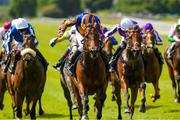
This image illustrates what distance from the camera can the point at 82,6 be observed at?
142 m

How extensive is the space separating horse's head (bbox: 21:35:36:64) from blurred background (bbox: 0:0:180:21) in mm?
96467

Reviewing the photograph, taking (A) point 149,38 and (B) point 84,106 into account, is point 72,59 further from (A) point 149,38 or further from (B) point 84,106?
(A) point 149,38

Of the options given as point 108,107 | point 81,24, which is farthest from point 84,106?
point 108,107

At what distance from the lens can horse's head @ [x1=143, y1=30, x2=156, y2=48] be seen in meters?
18.1

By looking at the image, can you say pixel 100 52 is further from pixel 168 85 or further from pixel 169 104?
pixel 168 85

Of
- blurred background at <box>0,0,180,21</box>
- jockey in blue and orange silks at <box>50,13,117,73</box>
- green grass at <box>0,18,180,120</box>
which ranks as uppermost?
blurred background at <box>0,0,180,21</box>

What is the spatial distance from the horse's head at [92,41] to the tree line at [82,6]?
98604 mm

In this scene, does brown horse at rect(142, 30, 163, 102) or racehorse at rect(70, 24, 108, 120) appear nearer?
racehorse at rect(70, 24, 108, 120)

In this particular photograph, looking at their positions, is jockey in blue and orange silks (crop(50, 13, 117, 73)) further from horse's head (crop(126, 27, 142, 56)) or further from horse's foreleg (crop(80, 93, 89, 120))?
horse's foreleg (crop(80, 93, 89, 120))

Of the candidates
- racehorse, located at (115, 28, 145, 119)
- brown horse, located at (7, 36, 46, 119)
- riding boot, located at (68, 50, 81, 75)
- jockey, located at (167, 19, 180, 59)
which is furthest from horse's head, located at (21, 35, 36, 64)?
jockey, located at (167, 19, 180, 59)

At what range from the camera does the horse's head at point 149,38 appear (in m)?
18.1

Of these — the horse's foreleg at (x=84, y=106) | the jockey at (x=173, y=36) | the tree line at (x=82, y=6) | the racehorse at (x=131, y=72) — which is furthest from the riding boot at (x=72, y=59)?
the tree line at (x=82, y=6)

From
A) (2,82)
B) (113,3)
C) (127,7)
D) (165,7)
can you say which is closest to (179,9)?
(165,7)

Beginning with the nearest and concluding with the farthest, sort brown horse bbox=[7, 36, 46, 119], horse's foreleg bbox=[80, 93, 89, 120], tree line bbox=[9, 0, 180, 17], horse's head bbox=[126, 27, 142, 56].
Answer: horse's foreleg bbox=[80, 93, 89, 120] → brown horse bbox=[7, 36, 46, 119] → horse's head bbox=[126, 27, 142, 56] → tree line bbox=[9, 0, 180, 17]
